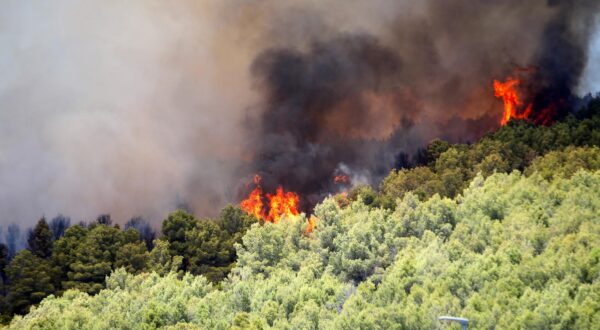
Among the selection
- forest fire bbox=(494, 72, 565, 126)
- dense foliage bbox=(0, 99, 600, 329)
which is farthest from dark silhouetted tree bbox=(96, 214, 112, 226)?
forest fire bbox=(494, 72, 565, 126)

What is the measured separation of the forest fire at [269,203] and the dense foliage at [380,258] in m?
8.88

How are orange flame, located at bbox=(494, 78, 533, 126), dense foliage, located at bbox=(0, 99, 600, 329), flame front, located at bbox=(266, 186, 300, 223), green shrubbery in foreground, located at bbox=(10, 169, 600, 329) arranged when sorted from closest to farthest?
green shrubbery in foreground, located at bbox=(10, 169, 600, 329) → dense foliage, located at bbox=(0, 99, 600, 329) → flame front, located at bbox=(266, 186, 300, 223) → orange flame, located at bbox=(494, 78, 533, 126)

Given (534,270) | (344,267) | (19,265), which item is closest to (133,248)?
(19,265)

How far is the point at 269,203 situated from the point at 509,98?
30.6 metres

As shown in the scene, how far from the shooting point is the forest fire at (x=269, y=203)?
4080 inches

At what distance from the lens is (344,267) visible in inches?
2776

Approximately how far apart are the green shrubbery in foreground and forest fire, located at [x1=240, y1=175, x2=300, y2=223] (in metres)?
22.5

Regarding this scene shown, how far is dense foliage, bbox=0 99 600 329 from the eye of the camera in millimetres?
55981

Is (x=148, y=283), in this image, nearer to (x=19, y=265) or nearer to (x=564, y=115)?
(x=19, y=265)

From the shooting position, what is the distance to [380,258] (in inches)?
2749

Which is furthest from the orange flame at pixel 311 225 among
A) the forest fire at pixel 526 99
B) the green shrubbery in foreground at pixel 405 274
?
the forest fire at pixel 526 99

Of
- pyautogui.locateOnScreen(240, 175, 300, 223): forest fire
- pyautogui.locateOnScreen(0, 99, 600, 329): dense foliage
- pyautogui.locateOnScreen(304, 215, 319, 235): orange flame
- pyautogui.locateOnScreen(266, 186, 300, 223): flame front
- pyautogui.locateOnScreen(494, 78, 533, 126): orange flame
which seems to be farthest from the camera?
pyautogui.locateOnScreen(494, 78, 533, 126): orange flame

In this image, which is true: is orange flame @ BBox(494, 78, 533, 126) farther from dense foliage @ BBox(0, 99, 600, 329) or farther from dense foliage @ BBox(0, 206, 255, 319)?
dense foliage @ BBox(0, 206, 255, 319)

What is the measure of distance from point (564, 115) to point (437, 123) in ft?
45.1
